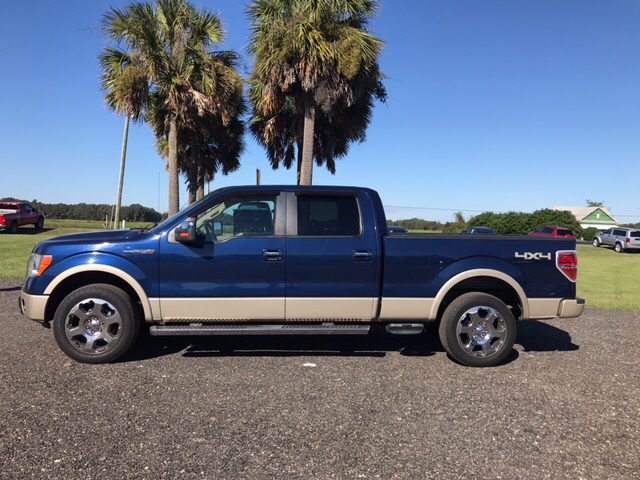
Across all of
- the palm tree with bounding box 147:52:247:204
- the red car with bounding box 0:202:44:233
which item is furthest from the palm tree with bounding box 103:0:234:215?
the red car with bounding box 0:202:44:233

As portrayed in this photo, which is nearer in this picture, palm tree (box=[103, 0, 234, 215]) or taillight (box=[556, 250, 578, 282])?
taillight (box=[556, 250, 578, 282])

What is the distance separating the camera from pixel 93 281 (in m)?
4.61

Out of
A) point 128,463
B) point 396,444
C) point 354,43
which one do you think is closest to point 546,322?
point 396,444

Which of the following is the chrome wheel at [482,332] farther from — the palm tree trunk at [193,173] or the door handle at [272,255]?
the palm tree trunk at [193,173]

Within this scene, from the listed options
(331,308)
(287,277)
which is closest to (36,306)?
(287,277)

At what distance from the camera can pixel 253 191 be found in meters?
4.76

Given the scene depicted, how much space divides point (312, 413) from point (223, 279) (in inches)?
67.1

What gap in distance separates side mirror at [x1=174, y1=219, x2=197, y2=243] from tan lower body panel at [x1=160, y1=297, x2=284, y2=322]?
2.05 ft

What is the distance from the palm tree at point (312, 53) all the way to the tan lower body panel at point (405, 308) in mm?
9954

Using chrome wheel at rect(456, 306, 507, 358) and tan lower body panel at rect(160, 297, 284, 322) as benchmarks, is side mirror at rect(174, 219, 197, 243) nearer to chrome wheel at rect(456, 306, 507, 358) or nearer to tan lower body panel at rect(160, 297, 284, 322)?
tan lower body panel at rect(160, 297, 284, 322)

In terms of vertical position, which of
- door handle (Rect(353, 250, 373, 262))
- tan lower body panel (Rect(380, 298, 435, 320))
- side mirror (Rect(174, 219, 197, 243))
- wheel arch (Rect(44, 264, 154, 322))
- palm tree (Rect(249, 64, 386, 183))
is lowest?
tan lower body panel (Rect(380, 298, 435, 320))

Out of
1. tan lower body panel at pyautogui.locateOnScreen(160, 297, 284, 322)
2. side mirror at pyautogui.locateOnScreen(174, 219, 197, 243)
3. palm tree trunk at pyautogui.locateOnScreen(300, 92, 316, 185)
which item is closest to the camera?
side mirror at pyautogui.locateOnScreen(174, 219, 197, 243)

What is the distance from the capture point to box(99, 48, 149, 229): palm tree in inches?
548

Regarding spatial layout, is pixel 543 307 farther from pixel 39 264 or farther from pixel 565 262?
pixel 39 264
